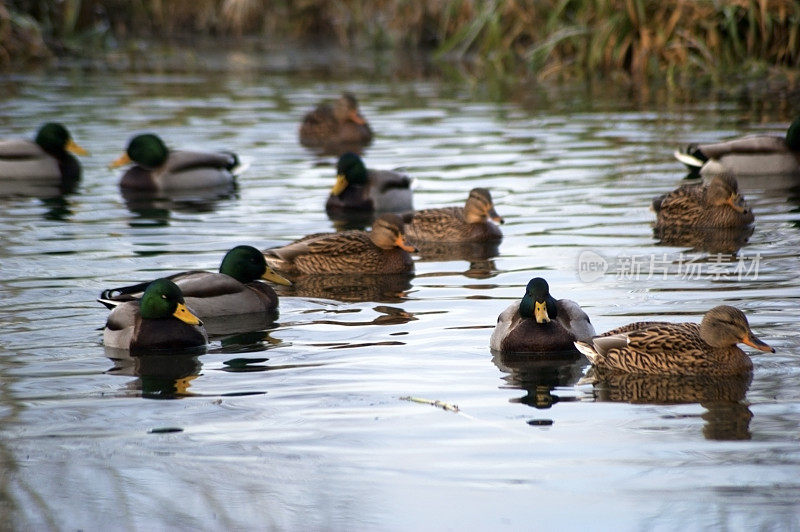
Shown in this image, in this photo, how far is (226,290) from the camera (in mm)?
8836

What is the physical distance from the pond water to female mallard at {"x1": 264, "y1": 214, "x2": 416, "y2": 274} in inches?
11.3

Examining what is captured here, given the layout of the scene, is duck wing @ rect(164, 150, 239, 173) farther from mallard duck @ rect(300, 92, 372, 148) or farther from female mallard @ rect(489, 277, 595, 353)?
female mallard @ rect(489, 277, 595, 353)

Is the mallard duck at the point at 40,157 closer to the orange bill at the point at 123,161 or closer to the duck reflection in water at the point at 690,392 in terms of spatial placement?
the orange bill at the point at 123,161

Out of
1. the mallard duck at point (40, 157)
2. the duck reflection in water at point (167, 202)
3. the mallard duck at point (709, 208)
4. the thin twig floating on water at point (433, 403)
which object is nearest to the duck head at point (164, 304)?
the thin twig floating on water at point (433, 403)

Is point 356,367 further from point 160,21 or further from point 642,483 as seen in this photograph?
point 160,21

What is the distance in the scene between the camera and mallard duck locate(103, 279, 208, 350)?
795cm

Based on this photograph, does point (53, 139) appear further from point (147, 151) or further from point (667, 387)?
point (667, 387)

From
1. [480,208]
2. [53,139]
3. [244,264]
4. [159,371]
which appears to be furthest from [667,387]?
[53,139]

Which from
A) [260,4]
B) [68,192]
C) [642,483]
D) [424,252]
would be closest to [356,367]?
[642,483]

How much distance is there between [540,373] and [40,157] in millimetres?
9219

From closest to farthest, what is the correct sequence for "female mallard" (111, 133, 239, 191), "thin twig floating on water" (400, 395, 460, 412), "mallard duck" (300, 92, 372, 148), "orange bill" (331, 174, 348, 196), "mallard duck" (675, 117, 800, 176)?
1. "thin twig floating on water" (400, 395, 460, 412)
2. "orange bill" (331, 174, 348, 196)
3. "mallard duck" (675, 117, 800, 176)
4. "female mallard" (111, 133, 239, 191)
5. "mallard duck" (300, 92, 372, 148)

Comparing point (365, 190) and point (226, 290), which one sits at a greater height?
point (365, 190)

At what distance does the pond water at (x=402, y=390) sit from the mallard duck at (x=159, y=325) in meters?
0.15

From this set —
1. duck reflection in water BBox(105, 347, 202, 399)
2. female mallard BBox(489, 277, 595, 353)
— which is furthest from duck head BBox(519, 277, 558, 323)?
duck reflection in water BBox(105, 347, 202, 399)
